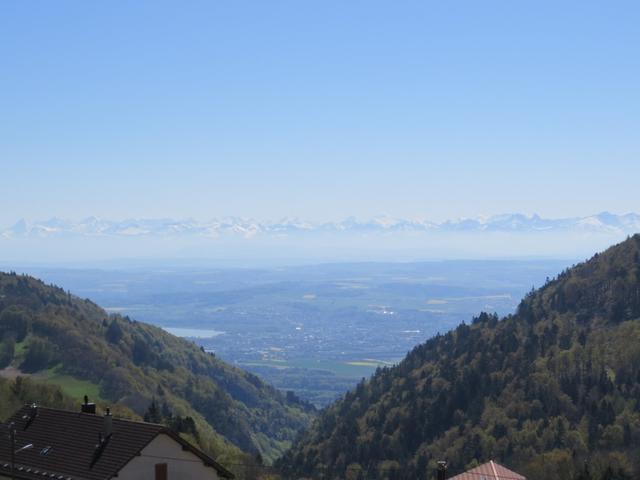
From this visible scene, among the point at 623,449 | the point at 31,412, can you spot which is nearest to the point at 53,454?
the point at 31,412

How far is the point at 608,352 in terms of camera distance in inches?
6914

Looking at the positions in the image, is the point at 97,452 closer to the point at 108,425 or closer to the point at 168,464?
the point at 108,425

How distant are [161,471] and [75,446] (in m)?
4.81

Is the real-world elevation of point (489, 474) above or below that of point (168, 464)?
below

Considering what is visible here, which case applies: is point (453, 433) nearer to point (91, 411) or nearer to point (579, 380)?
point (579, 380)

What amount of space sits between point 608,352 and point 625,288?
26.0 meters

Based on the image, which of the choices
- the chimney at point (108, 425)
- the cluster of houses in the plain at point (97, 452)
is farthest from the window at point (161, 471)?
the chimney at point (108, 425)

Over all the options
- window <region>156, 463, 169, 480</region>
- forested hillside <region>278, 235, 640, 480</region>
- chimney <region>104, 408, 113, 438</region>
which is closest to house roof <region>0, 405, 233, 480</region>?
chimney <region>104, 408, 113, 438</region>

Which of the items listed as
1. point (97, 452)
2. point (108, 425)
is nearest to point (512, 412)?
point (108, 425)

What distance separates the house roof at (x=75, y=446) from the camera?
45.9m

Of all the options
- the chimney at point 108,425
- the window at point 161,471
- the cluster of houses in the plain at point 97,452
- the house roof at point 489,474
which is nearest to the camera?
the cluster of houses in the plain at point 97,452

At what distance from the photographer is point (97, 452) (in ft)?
153

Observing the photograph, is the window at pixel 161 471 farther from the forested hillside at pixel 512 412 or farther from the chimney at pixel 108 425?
the forested hillside at pixel 512 412

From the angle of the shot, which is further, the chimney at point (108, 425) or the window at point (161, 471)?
the chimney at point (108, 425)
